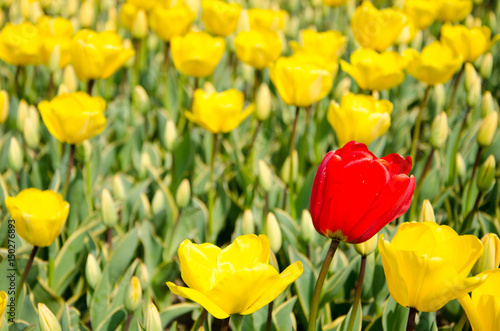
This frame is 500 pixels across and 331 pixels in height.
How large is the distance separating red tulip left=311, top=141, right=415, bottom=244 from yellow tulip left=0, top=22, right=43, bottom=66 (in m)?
1.44

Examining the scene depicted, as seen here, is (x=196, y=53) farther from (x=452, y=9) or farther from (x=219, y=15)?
(x=452, y=9)

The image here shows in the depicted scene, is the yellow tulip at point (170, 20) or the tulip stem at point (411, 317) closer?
the tulip stem at point (411, 317)

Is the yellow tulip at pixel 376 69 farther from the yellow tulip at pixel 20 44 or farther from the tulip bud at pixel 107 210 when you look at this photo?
the yellow tulip at pixel 20 44

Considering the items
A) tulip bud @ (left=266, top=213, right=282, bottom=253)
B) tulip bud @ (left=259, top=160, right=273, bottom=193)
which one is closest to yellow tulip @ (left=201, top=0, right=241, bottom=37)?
tulip bud @ (left=259, top=160, right=273, bottom=193)

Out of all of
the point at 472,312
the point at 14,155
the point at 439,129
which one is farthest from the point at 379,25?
the point at 472,312

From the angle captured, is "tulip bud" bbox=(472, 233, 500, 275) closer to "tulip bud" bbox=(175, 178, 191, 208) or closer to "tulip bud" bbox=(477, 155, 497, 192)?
"tulip bud" bbox=(477, 155, 497, 192)

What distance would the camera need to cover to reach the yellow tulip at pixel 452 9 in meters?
2.62

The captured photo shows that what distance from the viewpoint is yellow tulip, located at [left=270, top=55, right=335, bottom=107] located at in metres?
1.59

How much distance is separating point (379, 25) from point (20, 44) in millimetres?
1346

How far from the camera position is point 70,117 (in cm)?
142

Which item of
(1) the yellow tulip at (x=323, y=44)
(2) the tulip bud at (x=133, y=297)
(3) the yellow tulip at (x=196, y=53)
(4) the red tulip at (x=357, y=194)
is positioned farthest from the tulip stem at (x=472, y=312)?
(1) the yellow tulip at (x=323, y=44)

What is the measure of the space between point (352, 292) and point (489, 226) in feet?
1.53

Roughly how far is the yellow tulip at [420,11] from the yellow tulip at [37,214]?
1.92 metres

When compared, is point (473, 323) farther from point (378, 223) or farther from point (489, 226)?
point (489, 226)
